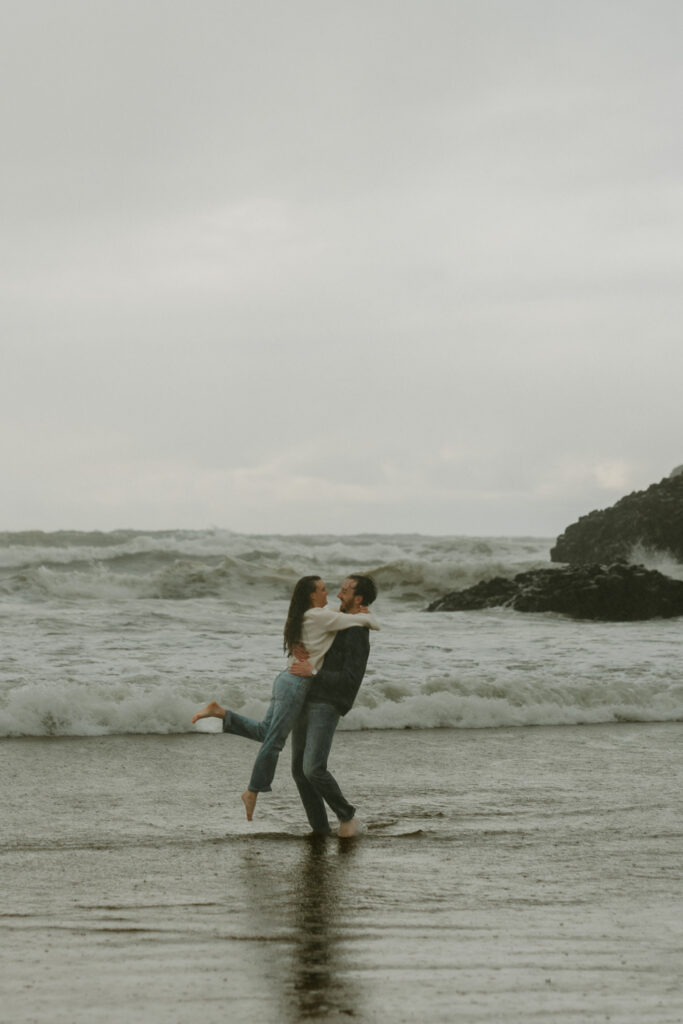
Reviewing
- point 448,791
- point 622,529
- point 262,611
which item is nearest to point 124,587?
point 262,611

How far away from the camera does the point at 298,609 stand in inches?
295

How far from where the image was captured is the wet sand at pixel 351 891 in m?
4.28

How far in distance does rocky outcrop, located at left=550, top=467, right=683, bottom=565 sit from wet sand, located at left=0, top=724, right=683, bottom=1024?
17432mm

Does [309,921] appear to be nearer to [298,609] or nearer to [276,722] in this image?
[276,722]

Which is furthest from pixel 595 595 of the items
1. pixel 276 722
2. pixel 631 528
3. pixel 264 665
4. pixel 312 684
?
pixel 276 722

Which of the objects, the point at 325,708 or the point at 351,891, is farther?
the point at 325,708

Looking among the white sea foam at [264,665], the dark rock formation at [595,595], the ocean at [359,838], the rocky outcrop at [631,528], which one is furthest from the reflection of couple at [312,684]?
A: the rocky outcrop at [631,528]

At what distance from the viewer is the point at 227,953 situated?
480cm

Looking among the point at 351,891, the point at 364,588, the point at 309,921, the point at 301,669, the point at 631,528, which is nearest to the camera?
the point at 309,921

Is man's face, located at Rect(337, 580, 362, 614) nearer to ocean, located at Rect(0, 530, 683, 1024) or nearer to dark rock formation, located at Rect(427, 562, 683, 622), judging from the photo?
ocean, located at Rect(0, 530, 683, 1024)

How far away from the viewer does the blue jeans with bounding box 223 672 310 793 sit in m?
7.46

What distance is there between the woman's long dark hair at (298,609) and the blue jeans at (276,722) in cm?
22

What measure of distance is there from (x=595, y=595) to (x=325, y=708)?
13402mm

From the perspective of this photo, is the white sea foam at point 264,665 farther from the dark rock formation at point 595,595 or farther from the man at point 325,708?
the man at point 325,708
